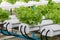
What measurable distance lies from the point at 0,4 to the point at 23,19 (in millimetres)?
1618

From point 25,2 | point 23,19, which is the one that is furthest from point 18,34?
point 25,2

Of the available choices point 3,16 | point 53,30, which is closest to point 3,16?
point 3,16

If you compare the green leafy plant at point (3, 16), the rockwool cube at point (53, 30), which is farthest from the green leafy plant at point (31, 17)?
the green leafy plant at point (3, 16)

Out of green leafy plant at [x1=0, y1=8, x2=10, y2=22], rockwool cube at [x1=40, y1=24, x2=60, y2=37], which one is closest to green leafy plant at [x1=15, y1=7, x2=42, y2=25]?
rockwool cube at [x1=40, y1=24, x2=60, y2=37]

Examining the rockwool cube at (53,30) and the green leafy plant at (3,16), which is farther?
the green leafy plant at (3,16)

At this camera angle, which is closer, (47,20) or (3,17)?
(47,20)

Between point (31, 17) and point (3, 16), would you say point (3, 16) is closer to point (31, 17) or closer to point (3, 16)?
point (3, 16)

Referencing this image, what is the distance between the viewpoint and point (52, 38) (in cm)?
144

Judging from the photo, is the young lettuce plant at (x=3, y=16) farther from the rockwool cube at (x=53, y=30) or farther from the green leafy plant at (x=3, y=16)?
the rockwool cube at (x=53, y=30)

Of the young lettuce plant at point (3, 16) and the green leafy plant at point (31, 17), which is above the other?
the green leafy plant at point (31, 17)

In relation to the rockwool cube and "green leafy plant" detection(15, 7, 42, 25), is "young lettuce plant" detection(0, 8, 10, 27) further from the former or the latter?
the rockwool cube

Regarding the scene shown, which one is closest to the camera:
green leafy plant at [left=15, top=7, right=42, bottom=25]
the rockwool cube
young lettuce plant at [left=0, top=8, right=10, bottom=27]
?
the rockwool cube

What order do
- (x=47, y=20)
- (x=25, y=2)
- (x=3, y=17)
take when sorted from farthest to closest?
(x=25, y=2), (x=3, y=17), (x=47, y=20)

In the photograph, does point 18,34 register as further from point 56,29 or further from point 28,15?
point 56,29
